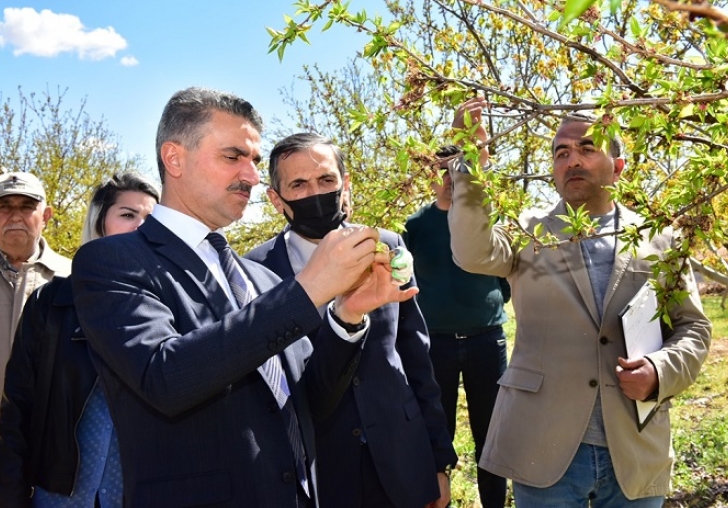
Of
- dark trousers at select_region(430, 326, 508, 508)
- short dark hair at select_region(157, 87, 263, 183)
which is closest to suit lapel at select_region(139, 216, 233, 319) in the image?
short dark hair at select_region(157, 87, 263, 183)

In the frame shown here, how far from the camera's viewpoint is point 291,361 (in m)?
2.35

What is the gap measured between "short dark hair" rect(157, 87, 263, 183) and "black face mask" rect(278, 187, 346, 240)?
3.04 feet

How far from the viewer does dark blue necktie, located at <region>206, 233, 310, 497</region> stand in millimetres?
2119

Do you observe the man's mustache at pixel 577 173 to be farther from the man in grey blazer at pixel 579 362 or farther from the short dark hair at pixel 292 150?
the short dark hair at pixel 292 150

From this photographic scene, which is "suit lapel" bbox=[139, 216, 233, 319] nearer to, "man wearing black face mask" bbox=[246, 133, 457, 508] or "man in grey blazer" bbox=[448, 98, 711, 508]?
"man wearing black face mask" bbox=[246, 133, 457, 508]

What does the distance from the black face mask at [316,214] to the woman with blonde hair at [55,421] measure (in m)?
1.02

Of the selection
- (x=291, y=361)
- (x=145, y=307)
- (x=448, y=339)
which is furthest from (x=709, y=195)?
(x=448, y=339)

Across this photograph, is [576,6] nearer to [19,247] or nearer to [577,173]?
[577,173]

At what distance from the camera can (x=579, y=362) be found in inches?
117

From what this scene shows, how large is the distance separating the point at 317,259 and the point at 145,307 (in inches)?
18.8

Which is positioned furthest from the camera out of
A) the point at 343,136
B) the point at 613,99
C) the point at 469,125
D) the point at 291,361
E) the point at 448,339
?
the point at 343,136

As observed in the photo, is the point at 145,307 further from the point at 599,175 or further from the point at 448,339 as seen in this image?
the point at 448,339

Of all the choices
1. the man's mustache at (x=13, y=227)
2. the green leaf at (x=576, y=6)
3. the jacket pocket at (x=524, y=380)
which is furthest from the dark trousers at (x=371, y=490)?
the man's mustache at (x=13, y=227)

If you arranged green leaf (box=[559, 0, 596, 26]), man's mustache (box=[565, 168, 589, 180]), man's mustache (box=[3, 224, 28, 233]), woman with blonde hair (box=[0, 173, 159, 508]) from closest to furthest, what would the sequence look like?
1. green leaf (box=[559, 0, 596, 26])
2. woman with blonde hair (box=[0, 173, 159, 508])
3. man's mustache (box=[565, 168, 589, 180])
4. man's mustache (box=[3, 224, 28, 233])
